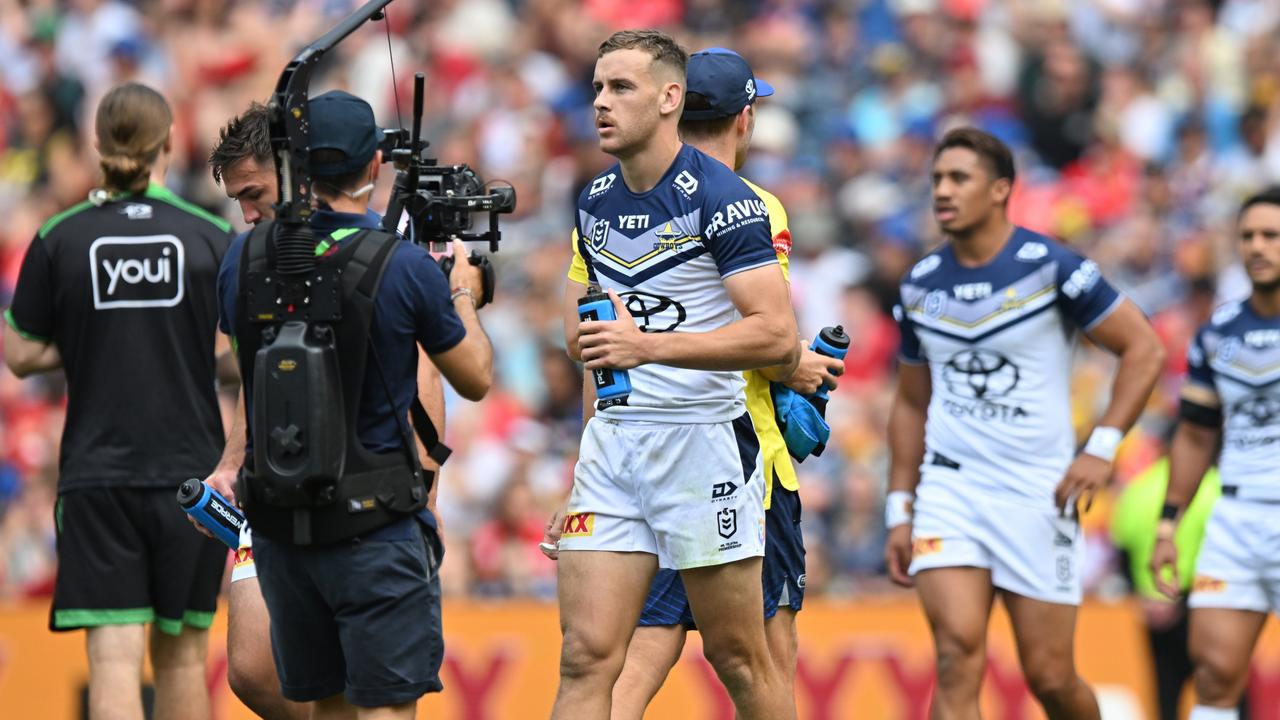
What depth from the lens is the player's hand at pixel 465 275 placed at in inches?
258

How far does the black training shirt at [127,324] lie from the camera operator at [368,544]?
1978mm

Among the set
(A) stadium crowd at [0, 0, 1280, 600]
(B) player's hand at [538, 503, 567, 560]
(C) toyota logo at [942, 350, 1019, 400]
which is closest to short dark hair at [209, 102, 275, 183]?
(B) player's hand at [538, 503, 567, 560]

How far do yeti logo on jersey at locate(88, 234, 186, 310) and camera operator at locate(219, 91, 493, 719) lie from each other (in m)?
1.96

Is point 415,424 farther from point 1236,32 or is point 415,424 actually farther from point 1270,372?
point 1236,32

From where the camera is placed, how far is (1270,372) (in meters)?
9.33

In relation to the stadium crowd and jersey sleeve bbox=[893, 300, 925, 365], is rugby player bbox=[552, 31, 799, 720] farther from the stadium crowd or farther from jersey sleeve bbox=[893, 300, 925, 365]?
the stadium crowd

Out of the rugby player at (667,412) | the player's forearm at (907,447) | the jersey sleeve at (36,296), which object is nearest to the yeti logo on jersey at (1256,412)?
the player's forearm at (907,447)

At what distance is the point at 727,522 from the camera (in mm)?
6664

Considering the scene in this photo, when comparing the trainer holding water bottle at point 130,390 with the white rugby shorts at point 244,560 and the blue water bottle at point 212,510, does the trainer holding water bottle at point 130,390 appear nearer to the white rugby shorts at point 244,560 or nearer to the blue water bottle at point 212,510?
the white rugby shorts at point 244,560

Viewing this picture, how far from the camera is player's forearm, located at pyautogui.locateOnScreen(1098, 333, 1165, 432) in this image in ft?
28.8

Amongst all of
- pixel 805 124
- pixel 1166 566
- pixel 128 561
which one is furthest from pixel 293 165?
pixel 805 124

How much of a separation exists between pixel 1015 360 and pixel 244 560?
3.64 metres

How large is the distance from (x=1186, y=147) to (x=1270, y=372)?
321 inches

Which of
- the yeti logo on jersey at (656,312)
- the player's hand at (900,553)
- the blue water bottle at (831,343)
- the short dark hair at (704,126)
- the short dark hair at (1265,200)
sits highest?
the short dark hair at (704,126)
